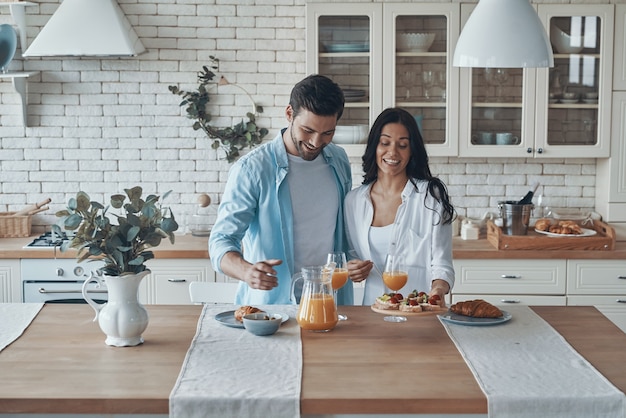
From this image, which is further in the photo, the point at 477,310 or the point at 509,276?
the point at 509,276

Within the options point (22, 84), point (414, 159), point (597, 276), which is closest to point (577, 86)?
point (597, 276)

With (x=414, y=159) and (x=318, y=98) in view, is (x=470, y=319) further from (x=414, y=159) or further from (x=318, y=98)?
(x=318, y=98)

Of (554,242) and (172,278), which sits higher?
(554,242)

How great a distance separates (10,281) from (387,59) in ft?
7.66

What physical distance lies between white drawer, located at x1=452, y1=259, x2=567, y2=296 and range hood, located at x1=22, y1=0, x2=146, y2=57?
211cm

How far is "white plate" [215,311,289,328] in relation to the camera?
288cm

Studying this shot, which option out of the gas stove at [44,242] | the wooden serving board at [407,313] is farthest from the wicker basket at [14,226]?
the wooden serving board at [407,313]

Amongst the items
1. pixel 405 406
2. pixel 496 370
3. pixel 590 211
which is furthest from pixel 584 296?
pixel 405 406

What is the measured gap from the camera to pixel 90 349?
266 centimetres

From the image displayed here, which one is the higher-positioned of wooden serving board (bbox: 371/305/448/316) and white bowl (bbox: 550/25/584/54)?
white bowl (bbox: 550/25/584/54)

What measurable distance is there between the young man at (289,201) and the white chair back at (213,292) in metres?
0.09

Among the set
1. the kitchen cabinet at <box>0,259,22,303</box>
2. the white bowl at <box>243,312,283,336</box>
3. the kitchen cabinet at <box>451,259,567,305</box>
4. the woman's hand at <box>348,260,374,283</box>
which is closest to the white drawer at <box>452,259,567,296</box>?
the kitchen cabinet at <box>451,259,567,305</box>

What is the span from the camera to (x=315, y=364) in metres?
2.50

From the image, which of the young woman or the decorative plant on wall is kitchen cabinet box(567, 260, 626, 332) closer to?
the young woman
